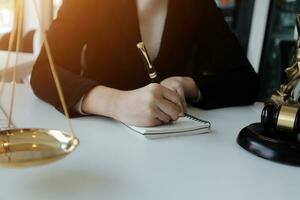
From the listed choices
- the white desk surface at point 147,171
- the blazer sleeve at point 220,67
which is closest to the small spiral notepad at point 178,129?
the white desk surface at point 147,171

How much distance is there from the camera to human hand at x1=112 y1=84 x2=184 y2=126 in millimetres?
739

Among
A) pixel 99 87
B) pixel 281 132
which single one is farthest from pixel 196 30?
pixel 281 132

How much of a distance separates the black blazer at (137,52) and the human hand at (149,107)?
0.65 ft

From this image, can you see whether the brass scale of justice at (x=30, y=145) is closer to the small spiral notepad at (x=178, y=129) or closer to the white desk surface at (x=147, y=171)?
the white desk surface at (x=147, y=171)

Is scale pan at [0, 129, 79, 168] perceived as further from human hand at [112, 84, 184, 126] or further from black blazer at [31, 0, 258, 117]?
black blazer at [31, 0, 258, 117]

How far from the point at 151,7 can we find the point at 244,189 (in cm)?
66

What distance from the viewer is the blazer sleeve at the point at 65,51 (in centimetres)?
86

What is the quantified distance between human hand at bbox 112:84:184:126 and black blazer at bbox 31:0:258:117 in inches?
7.7

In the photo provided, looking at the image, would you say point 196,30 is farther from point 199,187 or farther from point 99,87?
point 199,187

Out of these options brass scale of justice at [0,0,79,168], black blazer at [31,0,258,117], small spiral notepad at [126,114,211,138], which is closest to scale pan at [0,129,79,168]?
brass scale of justice at [0,0,79,168]

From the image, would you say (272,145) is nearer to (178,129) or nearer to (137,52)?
(178,129)

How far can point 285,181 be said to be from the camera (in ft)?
1.90

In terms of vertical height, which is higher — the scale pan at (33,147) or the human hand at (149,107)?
the scale pan at (33,147)

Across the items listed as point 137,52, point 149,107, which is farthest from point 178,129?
point 137,52
